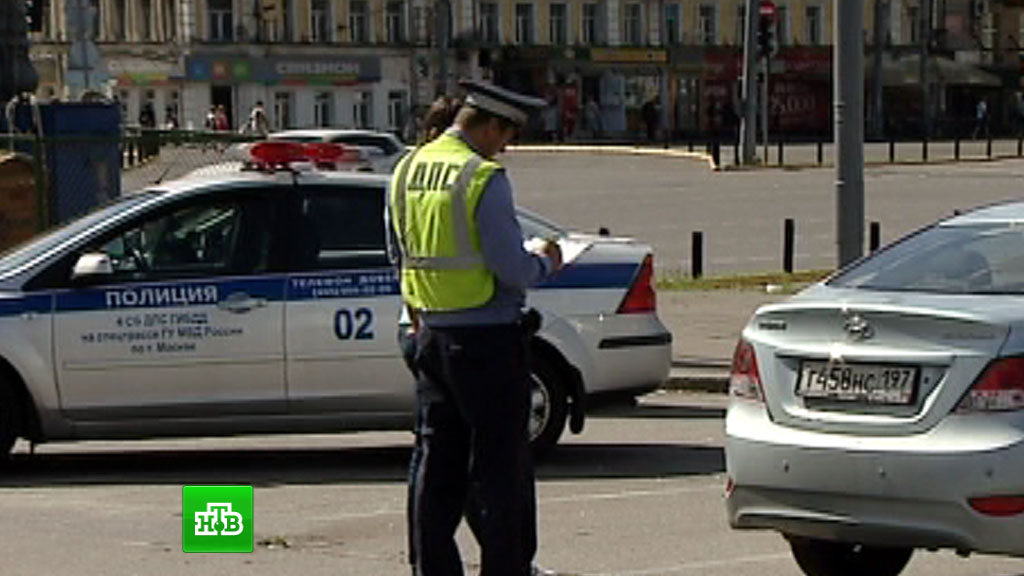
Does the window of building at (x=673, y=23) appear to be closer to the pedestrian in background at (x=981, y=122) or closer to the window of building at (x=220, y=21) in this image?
the pedestrian in background at (x=981, y=122)

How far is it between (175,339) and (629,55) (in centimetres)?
7711

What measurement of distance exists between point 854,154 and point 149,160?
42.8ft

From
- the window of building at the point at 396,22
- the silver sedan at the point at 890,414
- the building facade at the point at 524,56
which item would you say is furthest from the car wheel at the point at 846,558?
the window of building at the point at 396,22

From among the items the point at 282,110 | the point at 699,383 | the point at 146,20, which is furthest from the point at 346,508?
the point at 282,110

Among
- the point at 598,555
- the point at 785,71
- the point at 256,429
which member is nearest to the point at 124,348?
the point at 256,429

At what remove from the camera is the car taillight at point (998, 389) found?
24.4ft

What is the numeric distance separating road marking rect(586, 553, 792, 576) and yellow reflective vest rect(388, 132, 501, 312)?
7.03ft

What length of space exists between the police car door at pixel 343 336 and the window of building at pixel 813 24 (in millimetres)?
82507

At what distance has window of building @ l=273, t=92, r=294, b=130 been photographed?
82.4 meters

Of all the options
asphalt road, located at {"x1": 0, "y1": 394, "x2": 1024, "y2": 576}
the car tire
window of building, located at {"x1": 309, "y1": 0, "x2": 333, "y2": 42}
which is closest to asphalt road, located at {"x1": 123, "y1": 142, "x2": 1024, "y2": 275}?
asphalt road, located at {"x1": 0, "y1": 394, "x2": 1024, "y2": 576}

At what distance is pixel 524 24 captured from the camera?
8794 cm

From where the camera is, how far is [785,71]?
89938 millimetres

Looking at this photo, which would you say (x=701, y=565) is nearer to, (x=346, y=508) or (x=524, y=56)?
(x=346, y=508)

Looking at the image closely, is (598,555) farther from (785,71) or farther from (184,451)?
(785,71)
